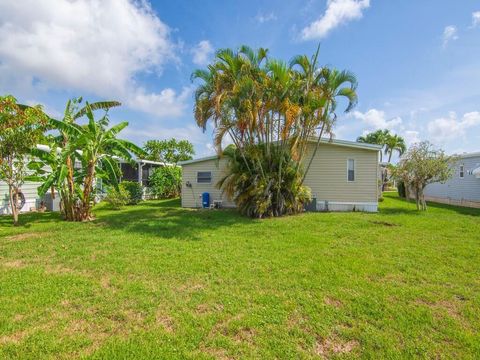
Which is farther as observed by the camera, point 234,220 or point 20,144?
point 234,220

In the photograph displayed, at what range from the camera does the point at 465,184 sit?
18500 millimetres

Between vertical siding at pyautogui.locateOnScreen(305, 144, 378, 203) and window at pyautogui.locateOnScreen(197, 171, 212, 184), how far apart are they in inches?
212

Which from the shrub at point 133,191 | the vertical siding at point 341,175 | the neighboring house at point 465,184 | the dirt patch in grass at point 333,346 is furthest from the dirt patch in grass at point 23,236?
the neighboring house at point 465,184

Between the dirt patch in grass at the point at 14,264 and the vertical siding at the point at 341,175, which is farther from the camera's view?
the vertical siding at the point at 341,175

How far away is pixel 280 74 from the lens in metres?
9.20

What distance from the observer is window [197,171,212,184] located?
14.9 metres

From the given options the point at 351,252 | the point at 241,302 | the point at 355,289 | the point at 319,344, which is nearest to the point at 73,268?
the point at 241,302

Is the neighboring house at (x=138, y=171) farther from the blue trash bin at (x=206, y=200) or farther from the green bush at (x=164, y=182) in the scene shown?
Result: the blue trash bin at (x=206, y=200)

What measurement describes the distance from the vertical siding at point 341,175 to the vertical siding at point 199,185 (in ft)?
15.5

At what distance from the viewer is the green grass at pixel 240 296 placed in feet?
9.15

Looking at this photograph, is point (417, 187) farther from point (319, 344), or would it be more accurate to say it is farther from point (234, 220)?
point (319, 344)

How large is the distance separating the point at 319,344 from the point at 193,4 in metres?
10.5

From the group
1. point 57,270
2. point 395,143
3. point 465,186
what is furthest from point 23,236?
point 395,143

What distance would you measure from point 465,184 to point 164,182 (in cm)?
2193
